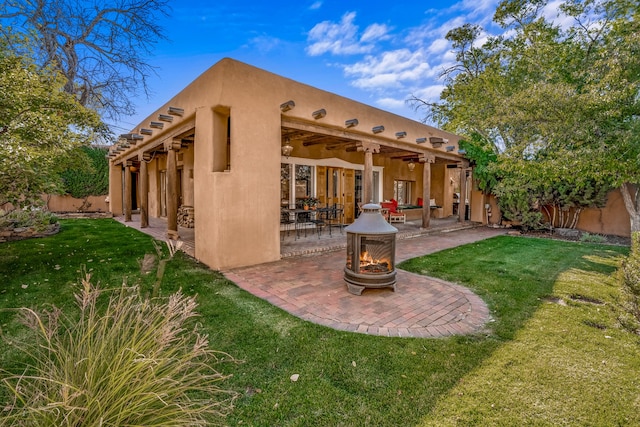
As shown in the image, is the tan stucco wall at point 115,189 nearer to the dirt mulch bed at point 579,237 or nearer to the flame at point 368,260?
the flame at point 368,260

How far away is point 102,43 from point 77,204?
846 centimetres

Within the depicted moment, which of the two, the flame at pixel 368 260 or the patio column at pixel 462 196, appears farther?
the patio column at pixel 462 196

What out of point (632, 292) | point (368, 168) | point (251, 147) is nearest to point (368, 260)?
point (632, 292)

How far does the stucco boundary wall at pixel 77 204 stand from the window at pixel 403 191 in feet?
48.0

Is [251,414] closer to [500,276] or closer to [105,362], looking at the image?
[105,362]

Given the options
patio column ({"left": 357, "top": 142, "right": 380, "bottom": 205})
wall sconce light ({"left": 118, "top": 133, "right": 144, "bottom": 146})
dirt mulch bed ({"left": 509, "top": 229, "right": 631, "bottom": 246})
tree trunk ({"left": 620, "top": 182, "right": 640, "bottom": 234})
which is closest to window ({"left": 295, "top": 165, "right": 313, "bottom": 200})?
patio column ({"left": 357, "top": 142, "right": 380, "bottom": 205})

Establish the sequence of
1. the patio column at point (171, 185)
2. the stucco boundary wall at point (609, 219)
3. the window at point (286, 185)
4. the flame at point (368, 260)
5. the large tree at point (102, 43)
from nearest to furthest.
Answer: the flame at point (368, 260) → the patio column at point (171, 185) → the window at point (286, 185) → the large tree at point (102, 43) → the stucco boundary wall at point (609, 219)

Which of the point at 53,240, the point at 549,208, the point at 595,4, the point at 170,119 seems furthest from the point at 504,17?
the point at 53,240

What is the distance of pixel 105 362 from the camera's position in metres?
1.49

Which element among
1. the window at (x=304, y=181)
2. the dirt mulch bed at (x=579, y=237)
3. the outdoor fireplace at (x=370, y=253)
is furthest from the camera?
the window at (x=304, y=181)

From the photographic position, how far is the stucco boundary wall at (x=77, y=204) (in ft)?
48.3

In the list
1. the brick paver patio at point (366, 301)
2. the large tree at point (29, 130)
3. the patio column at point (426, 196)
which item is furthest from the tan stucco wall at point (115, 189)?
the patio column at point (426, 196)

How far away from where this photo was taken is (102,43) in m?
11.0

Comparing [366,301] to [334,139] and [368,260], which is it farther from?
[334,139]
